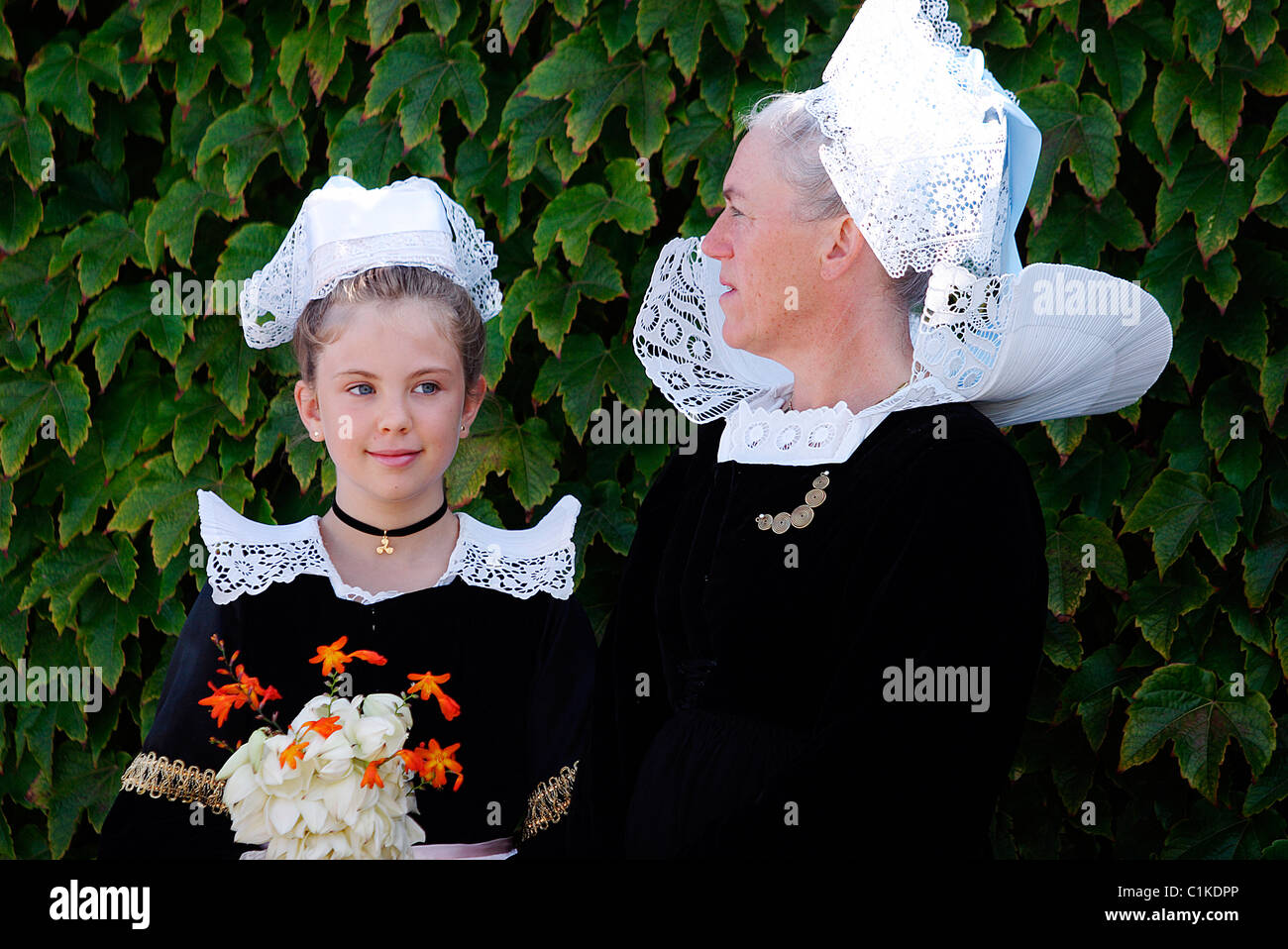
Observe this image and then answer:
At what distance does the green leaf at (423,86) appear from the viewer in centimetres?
226

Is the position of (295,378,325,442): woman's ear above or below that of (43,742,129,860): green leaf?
above

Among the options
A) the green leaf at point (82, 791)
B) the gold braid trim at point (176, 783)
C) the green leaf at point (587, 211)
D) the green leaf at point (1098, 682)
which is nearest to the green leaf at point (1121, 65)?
the green leaf at point (587, 211)

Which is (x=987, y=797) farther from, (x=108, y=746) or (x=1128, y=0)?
(x=108, y=746)

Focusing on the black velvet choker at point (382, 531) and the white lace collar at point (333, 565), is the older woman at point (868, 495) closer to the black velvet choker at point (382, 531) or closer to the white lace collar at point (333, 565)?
the white lace collar at point (333, 565)

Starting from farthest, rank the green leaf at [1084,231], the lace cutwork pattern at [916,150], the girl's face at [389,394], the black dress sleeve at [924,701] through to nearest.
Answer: the green leaf at [1084,231] → the girl's face at [389,394] → the lace cutwork pattern at [916,150] → the black dress sleeve at [924,701]

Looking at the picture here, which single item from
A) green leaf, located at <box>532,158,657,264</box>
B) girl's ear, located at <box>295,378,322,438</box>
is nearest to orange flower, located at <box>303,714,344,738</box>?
girl's ear, located at <box>295,378,322,438</box>

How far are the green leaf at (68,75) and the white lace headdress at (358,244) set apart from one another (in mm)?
816

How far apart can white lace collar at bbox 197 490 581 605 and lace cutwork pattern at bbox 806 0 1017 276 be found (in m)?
0.68

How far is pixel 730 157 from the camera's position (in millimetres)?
2229

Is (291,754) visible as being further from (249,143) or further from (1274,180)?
(1274,180)

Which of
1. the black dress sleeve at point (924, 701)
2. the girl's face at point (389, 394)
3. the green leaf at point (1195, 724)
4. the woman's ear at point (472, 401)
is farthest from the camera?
the green leaf at point (1195, 724)

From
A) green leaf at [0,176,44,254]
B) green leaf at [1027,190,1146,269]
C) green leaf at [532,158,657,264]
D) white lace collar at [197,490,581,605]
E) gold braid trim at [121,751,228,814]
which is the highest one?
green leaf at [0,176,44,254]

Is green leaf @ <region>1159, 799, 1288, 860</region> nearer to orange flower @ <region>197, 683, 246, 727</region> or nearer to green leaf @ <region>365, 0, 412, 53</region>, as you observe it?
orange flower @ <region>197, 683, 246, 727</region>

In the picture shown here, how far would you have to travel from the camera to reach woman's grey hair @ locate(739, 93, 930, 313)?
163cm
